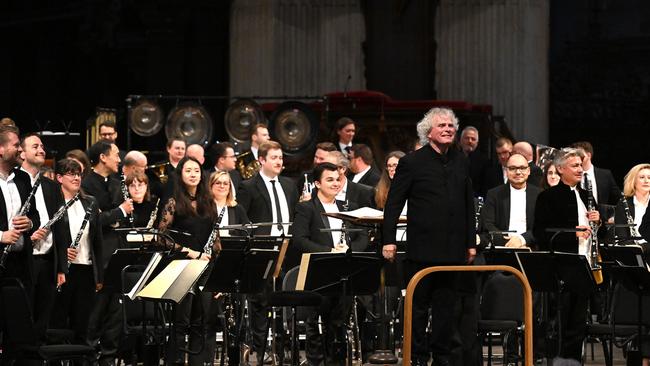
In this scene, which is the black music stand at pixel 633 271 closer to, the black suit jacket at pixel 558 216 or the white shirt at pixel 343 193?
the black suit jacket at pixel 558 216

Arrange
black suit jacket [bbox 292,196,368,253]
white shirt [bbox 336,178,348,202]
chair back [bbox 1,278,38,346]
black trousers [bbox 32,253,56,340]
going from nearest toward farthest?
1. chair back [bbox 1,278,38,346]
2. black trousers [bbox 32,253,56,340]
3. black suit jacket [bbox 292,196,368,253]
4. white shirt [bbox 336,178,348,202]

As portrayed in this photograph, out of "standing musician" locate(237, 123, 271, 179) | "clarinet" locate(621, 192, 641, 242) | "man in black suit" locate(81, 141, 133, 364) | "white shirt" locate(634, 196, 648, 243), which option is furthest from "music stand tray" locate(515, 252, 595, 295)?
"standing musician" locate(237, 123, 271, 179)

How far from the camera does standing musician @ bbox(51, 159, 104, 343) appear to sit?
1128 centimetres

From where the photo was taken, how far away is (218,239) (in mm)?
11172

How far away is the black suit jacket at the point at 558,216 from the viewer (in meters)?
10.8

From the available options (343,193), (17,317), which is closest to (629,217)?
(343,193)

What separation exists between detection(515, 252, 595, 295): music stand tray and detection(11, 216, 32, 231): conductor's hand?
3489 mm

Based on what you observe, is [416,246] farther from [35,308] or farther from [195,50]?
[195,50]

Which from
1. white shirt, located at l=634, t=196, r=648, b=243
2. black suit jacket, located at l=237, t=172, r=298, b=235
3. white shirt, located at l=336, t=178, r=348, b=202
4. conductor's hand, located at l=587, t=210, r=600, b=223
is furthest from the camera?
white shirt, located at l=336, t=178, r=348, b=202

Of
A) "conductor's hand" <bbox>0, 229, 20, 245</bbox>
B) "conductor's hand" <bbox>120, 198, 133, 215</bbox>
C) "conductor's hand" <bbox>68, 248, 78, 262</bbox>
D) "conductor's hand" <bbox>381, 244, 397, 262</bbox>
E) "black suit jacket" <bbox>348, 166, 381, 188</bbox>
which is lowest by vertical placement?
"conductor's hand" <bbox>68, 248, 78, 262</bbox>

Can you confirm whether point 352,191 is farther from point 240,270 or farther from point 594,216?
point 594,216

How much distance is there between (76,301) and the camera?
11328 mm

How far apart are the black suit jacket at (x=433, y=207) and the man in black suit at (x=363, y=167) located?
4081 millimetres

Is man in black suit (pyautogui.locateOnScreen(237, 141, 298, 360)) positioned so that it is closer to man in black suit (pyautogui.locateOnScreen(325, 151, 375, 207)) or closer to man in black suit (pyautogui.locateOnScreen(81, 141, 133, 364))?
man in black suit (pyautogui.locateOnScreen(325, 151, 375, 207))
